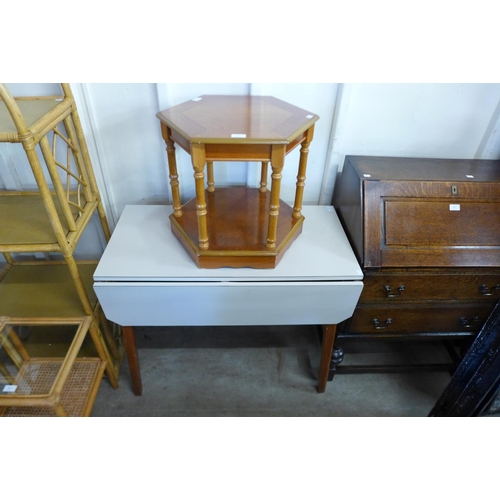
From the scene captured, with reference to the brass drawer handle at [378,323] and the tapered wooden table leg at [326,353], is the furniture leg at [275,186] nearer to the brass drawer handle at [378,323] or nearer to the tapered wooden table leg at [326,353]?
the tapered wooden table leg at [326,353]

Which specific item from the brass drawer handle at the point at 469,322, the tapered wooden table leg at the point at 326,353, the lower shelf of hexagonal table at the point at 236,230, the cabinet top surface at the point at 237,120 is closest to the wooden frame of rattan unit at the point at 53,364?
the lower shelf of hexagonal table at the point at 236,230

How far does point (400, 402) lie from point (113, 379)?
1.41 m

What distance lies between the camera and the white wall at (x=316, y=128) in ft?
4.32

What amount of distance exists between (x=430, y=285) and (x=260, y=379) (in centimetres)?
93

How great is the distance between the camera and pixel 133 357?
1.46 metres

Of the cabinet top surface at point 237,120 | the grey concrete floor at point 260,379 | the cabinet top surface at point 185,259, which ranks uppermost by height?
the cabinet top surface at point 237,120

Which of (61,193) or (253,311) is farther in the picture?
(253,311)

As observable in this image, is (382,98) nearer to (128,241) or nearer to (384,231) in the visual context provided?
(384,231)

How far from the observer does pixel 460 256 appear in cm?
A: 124

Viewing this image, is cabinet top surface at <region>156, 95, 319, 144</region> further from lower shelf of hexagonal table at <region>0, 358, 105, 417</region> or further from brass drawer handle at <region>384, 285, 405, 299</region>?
lower shelf of hexagonal table at <region>0, 358, 105, 417</region>

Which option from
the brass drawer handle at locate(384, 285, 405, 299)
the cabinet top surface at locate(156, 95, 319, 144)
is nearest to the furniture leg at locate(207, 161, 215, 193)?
the cabinet top surface at locate(156, 95, 319, 144)

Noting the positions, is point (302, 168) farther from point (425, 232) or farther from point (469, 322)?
point (469, 322)

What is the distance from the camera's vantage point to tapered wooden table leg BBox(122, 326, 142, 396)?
138 centimetres

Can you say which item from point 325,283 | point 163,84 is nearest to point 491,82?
point 325,283
